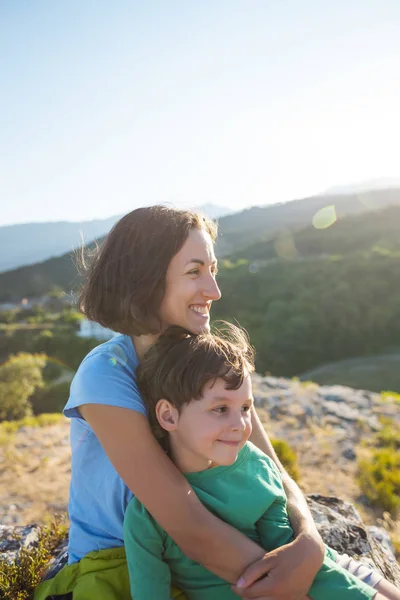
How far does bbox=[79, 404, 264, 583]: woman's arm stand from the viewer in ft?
4.53

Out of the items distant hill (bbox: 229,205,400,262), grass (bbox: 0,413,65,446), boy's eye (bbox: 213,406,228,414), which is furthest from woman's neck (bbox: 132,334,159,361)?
distant hill (bbox: 229,205,400,262)

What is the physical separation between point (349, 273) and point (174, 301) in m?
42.7

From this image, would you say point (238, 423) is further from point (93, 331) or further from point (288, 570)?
point (93, 331)

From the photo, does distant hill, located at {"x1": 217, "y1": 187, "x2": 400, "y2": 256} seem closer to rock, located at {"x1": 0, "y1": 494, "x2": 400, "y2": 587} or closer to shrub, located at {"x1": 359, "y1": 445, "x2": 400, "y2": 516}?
shrub, located at {"x1": 359, "y1": 445, "x2": 400, "y2": 516}

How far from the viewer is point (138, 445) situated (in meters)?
1.42

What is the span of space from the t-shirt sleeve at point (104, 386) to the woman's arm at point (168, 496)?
25mm

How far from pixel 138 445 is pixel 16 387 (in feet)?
46.2

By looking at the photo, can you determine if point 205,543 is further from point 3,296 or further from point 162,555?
point 3,296

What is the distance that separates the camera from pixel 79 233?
2.20 meters

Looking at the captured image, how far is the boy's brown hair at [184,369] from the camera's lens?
57.1 inches

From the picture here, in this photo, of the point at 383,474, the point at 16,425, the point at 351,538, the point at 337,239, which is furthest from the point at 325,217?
the point at 351,538

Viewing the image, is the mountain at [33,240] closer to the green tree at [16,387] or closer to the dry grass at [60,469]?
the green tree at [16,387]

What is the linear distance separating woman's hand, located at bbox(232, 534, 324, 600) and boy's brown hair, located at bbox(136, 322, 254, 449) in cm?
48

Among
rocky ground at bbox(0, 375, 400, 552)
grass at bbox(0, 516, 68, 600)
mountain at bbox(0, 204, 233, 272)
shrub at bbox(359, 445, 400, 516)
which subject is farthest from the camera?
mountain at bbox(0, 204, 233, 272)
